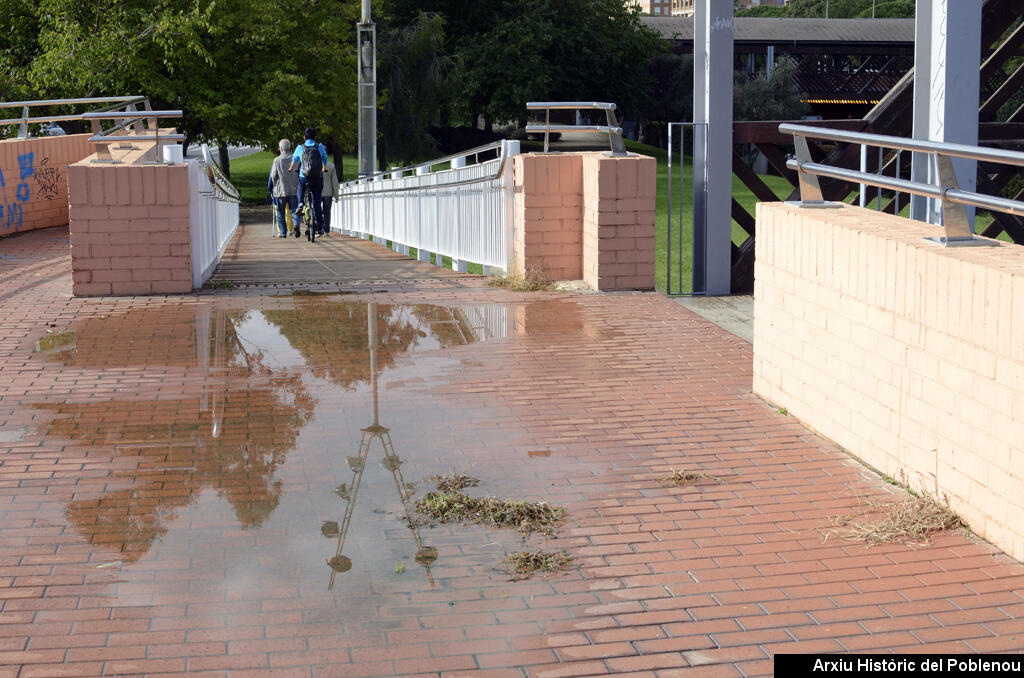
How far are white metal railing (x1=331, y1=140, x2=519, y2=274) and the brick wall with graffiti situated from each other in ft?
17.1

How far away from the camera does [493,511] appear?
5.54 m

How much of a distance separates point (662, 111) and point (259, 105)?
3311 centimetres

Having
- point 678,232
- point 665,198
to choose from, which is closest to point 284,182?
point 678,232

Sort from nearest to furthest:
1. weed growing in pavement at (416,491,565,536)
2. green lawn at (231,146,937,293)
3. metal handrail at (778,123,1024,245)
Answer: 1. metal handrail at (778,123,1024,245)
2. weed growing in pavement at (416,491,565,536)
3. green lawn at (231,146,937,293)

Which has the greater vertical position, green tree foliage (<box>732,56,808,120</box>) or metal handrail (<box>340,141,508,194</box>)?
green tree foliage (<box>732,56,808,120</box>)

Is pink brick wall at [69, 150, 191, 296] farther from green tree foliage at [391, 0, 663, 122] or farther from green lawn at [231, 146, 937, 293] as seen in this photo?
green tree foliage at [391, 0, 663, 122]

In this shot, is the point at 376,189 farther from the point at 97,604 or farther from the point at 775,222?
the point at 97,604

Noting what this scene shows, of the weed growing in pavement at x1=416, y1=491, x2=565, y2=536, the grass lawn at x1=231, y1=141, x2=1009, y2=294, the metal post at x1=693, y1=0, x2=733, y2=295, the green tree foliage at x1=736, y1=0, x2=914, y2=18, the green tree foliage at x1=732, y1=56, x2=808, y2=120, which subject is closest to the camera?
the weed growing in pavement at x1=416, y1=491, x2=565, y2=536

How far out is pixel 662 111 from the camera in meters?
63.4

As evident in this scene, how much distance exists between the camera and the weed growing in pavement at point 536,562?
489cm

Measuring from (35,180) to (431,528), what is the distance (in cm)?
1651

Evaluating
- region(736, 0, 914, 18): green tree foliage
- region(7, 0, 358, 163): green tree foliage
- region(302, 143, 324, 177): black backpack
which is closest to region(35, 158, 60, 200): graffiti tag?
region(302, 143, 324, 177): black backpack

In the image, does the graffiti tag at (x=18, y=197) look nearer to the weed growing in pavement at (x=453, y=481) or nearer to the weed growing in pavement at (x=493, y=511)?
the weed growing in pavement at (x=453, y=481)

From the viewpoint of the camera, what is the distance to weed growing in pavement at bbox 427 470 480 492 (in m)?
5.88
